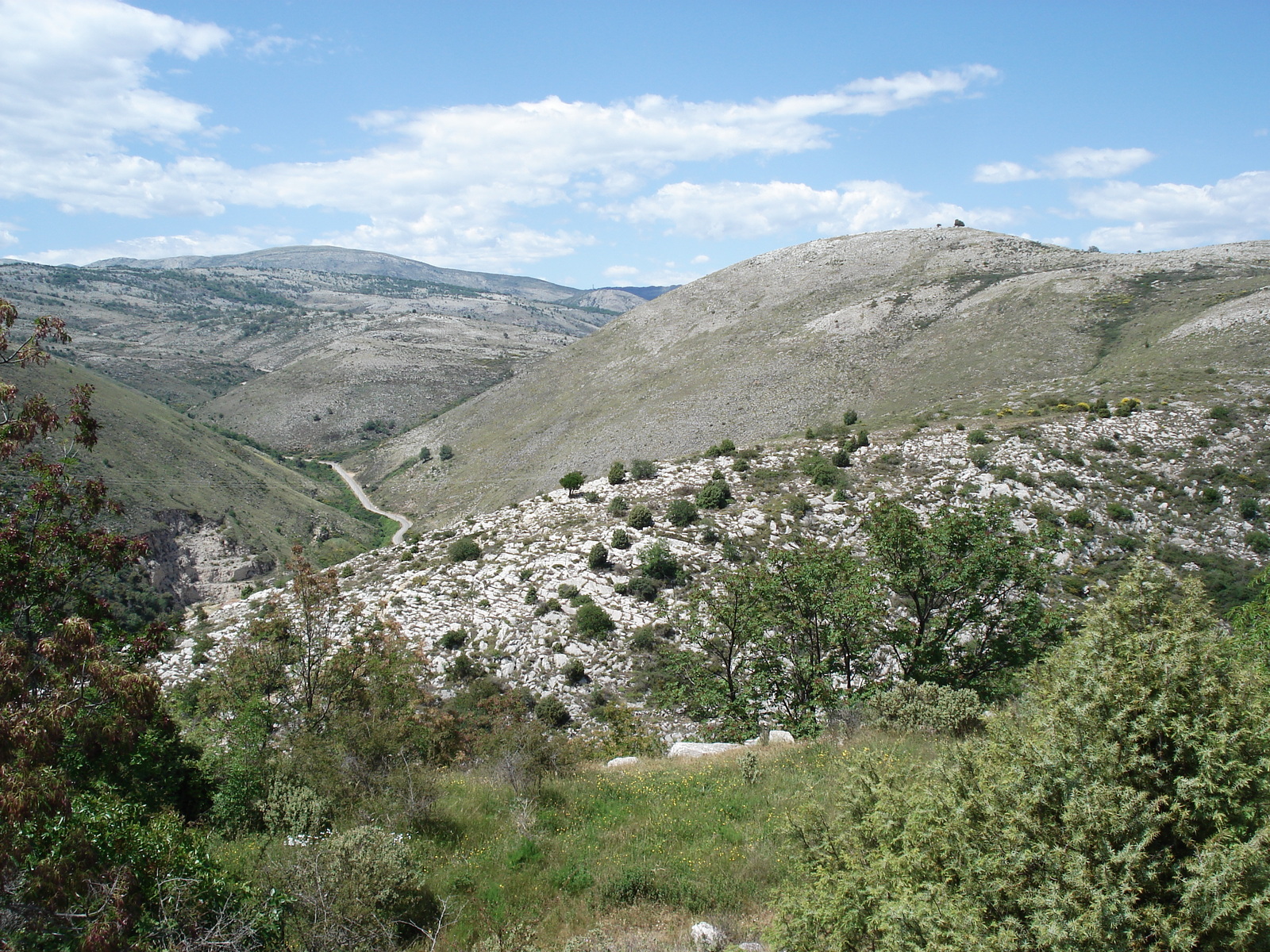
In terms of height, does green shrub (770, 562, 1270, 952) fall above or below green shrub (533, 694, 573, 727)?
above

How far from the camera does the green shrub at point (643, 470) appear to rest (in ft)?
110

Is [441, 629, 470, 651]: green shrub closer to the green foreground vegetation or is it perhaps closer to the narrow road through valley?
the green foreground vegetation

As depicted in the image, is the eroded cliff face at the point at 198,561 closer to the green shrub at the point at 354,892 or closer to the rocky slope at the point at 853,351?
the rocky slope at the point at 853,351

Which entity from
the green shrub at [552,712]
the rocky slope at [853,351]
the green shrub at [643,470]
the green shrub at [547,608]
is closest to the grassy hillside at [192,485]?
the rocky slope at [853,351]

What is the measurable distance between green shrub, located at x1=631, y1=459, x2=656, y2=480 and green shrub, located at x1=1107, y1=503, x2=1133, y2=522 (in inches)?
770

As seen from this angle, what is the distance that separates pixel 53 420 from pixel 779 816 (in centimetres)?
1013

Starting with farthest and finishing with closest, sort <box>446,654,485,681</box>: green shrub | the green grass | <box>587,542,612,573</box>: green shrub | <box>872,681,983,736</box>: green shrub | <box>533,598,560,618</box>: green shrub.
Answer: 1. <box>587,542,612,573</box>: green shrub
2. <box>533,598,560,618</box>: green shrub
3. <box>446,654,485,681</box>: green shrub
4. <box>872,681,983,736</box>: green shrub
5. the green grass

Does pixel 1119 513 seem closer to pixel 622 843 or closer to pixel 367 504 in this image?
pixel 622 843

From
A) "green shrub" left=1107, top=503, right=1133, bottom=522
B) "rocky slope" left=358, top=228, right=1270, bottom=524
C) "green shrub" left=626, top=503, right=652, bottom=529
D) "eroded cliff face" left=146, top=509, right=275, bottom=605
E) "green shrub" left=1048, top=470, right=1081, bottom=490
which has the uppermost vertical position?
"rocky slope" left=358, top=228, right=1270, bottom=524

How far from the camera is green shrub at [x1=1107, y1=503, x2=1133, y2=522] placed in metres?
25.9

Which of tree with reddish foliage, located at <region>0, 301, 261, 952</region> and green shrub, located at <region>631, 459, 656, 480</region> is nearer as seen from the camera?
tree with reddish foliage, located at <region>0, 301, 261, 952</region>

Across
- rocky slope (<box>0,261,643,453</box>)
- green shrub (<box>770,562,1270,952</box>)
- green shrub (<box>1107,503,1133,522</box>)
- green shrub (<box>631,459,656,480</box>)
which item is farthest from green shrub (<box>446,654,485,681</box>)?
rocky slope (<box>0,261,643,453</box>)

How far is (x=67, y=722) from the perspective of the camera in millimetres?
6402

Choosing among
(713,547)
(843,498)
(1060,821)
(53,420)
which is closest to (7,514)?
(53,420)
